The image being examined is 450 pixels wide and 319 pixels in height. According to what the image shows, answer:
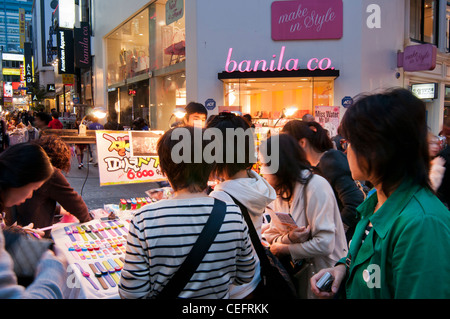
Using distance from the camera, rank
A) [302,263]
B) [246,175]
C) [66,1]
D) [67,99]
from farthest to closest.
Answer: [67,99] < [66,1] < [302,263] < [246,175]

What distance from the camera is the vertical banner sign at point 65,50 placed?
23216mm

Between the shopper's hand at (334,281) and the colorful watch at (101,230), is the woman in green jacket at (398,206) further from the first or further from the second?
the colorful watch at (101,230)

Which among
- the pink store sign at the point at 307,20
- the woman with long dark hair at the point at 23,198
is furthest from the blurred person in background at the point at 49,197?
the pink store sign at the point at 307,20

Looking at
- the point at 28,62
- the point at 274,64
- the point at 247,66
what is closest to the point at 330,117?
the point at 274,64

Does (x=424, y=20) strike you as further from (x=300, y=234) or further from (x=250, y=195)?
(x=250, y=195)

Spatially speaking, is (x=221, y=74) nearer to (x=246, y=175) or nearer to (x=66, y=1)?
(x=246, y=175)

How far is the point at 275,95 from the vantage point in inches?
502

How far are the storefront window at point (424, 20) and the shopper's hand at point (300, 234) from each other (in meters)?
14.3

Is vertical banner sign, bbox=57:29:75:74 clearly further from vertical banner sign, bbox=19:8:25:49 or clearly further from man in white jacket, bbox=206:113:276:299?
vertical banner sign, bbox=19:8:25:49

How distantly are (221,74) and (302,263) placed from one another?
9.93 metres

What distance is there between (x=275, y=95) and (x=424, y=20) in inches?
300

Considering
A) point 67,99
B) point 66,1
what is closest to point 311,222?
point 66,1
